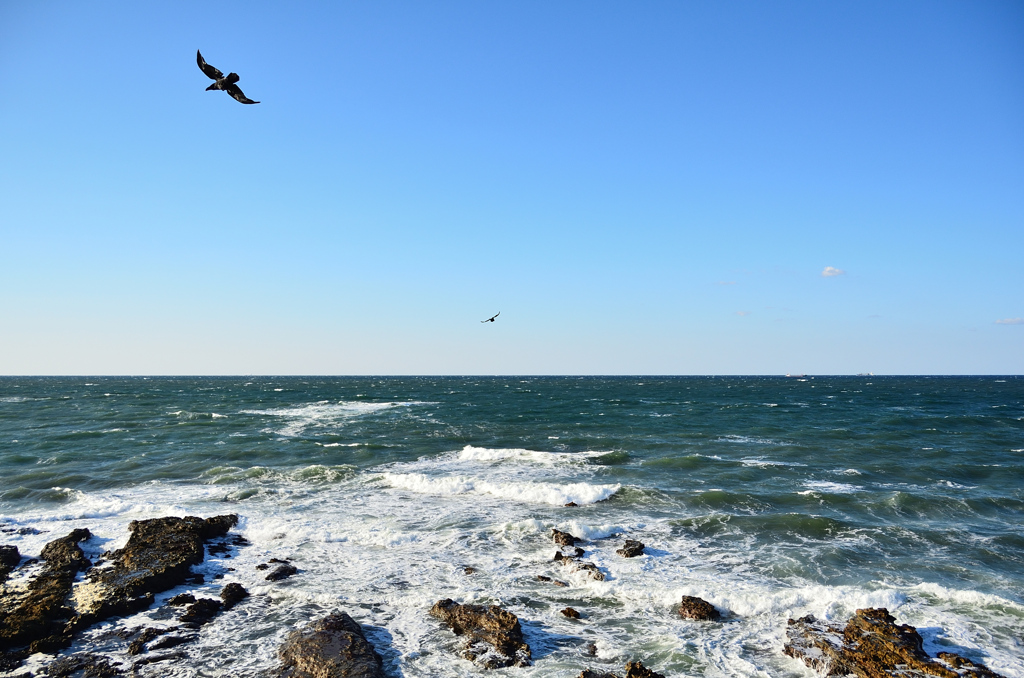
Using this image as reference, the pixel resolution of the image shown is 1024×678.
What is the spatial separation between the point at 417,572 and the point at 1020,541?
1697 centimetres

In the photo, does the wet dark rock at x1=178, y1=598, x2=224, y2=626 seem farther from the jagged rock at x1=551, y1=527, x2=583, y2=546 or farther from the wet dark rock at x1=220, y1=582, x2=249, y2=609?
the jagged rock at x1=551, y1=527, x2=583, y2=546

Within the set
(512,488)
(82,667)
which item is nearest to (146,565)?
(82,667)

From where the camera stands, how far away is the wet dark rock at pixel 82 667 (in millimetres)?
8453

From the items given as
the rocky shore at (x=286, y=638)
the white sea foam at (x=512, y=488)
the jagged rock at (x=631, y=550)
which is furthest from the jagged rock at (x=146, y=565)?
the jagged rock at (x=631, y=550)

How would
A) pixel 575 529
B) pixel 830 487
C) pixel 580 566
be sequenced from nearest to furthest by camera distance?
pixel 580 566 → pixel 575 529 → pixel 830 487

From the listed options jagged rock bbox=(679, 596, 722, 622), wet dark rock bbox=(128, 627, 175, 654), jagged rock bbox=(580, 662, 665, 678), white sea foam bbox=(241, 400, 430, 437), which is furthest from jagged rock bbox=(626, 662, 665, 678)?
white sea foam bbox=(241, 400, 430, 437)

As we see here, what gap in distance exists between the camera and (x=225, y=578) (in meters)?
12.3

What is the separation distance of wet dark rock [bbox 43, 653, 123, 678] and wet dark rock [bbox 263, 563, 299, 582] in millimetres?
3545

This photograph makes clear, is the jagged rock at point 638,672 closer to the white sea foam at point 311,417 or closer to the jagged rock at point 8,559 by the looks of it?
the jagged rock at point 8,559

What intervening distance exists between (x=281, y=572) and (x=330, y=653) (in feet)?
14.2

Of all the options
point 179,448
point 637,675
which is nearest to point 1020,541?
point 637,675

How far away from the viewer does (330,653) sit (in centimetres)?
887

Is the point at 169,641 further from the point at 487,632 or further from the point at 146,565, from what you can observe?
the point at 487,632

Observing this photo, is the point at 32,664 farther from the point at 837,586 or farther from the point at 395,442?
the point at 395,442
